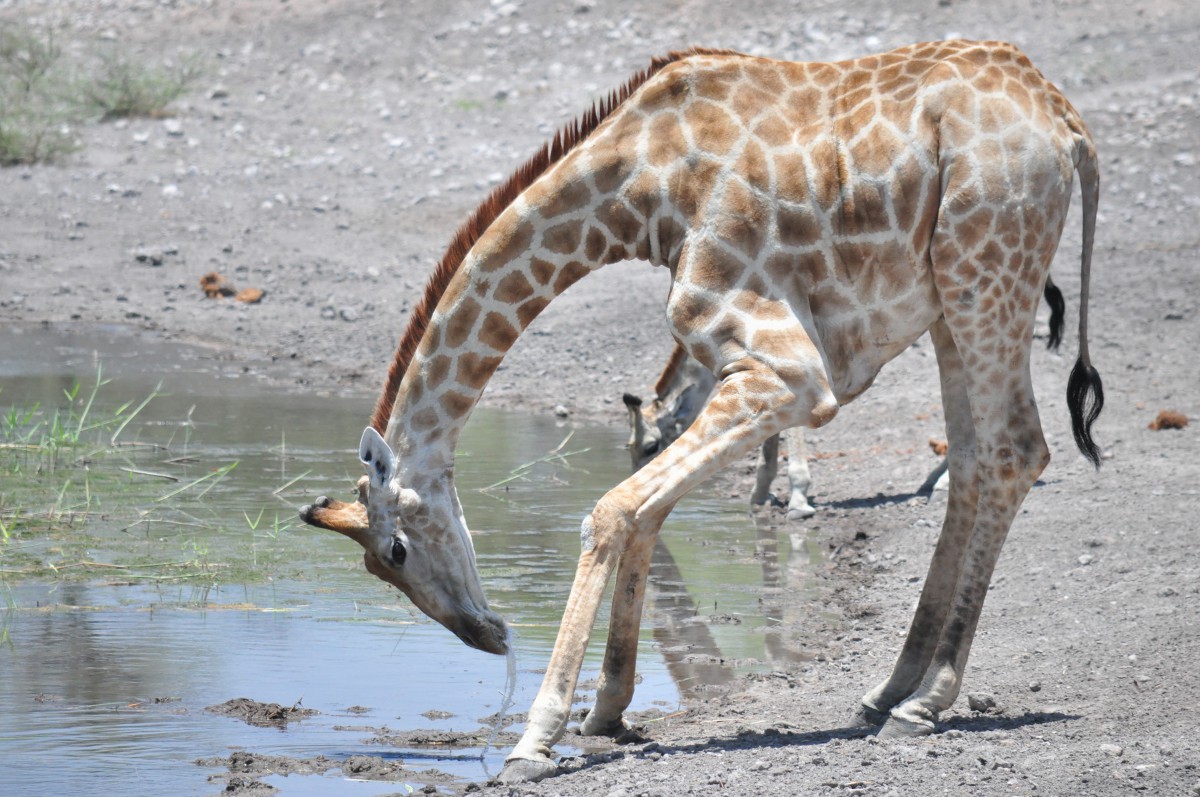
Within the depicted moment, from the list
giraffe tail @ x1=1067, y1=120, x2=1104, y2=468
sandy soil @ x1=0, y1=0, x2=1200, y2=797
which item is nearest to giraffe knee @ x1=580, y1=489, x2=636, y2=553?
sandy soil @ x1=0, y1=0, x2=1200, y2=797

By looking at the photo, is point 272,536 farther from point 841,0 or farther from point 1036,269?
point 841,0

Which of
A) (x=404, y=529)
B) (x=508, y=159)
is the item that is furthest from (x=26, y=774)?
(x=508, y=159)

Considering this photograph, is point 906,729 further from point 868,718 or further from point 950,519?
point 950,519

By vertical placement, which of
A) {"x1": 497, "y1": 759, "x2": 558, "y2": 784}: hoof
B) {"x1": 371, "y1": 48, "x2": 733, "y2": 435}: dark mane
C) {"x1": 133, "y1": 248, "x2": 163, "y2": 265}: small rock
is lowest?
{"x1": 133, "y1": 248, "x2": 163, "y2": 265}: small rock

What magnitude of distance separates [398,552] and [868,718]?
6.24 feet

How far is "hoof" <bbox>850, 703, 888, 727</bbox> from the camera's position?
19.9 ft

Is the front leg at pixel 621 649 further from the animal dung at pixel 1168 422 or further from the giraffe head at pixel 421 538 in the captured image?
the animal dung at pixel 1168 422

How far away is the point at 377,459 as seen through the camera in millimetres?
6066

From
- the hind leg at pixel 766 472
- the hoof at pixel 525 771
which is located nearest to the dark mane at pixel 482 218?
the hoof at pixel 525 771

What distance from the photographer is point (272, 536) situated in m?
8.88

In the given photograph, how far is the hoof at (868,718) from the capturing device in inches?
239

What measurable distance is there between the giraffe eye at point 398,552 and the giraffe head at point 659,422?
449 centimetres

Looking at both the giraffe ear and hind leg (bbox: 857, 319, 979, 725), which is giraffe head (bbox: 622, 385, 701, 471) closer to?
hind leg (bbox: 857, 319, 979, 725)

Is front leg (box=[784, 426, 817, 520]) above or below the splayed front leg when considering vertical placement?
below
